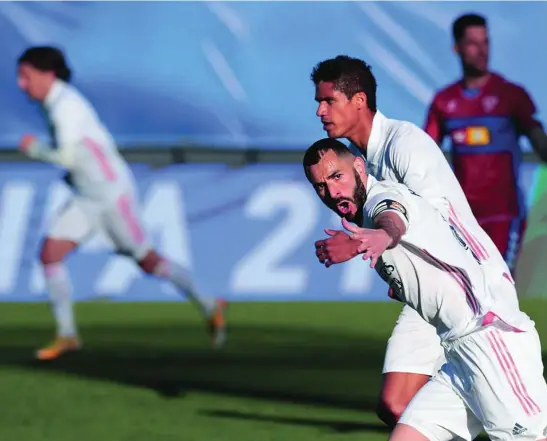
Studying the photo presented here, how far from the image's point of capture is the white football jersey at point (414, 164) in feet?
20.1

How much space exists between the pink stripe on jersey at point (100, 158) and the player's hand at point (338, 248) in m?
7.54

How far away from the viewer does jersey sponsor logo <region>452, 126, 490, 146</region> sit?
392 inches

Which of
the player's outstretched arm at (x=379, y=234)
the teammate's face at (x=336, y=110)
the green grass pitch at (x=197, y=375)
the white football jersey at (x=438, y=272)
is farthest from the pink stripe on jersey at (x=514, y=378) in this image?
the green grass pitch at (x=197, y=375)

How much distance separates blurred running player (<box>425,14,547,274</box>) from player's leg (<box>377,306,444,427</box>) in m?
2.72

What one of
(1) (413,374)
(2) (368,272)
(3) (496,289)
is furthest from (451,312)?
(2) (368,272)

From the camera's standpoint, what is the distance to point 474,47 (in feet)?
31.3

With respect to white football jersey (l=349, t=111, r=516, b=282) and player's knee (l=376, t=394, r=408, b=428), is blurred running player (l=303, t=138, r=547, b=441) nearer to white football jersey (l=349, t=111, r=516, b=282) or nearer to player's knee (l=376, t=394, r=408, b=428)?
white football jersey (l=349, t=111, r=516, b=282)

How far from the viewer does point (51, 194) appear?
16.2 meters

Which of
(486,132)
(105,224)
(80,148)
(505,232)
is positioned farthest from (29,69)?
(505,232)

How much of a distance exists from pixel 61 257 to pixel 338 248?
767 cm

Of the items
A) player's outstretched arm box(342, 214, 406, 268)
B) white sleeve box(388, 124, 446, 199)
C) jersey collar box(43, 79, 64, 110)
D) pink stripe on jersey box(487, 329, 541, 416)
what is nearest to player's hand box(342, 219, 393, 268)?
player's outstretched arm box(342, 214, 406, 268)

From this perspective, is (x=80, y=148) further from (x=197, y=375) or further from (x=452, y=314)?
(x=452, y=314)

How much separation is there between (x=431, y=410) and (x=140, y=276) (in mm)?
10688

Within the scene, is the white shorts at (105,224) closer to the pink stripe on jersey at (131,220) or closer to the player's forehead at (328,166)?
the pink stripe on jersey at (131,220)
